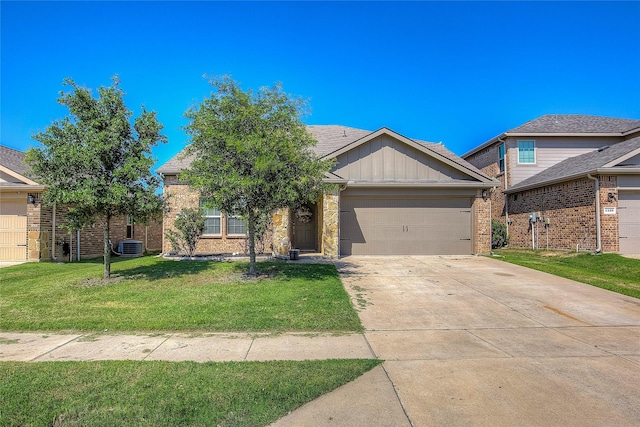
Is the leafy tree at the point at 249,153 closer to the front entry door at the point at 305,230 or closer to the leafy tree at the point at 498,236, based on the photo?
the front entry door at the point at 305,230

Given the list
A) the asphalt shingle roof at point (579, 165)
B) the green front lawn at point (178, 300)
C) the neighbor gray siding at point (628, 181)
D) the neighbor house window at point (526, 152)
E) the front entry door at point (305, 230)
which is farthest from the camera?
the neighbor house window at point (526, 152)

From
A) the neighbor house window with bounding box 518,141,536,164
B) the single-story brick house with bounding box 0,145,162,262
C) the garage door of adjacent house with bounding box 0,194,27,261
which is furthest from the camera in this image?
the neighbor house window with bounding box 518,141,536,164

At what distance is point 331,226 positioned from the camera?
13.7 metres

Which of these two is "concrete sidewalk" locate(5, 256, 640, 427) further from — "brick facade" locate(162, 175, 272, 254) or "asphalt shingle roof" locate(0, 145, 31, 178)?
"asphalt shingle roof" locate(0, 145, 31, 178)

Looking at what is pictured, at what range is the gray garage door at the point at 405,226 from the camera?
47.6 ft

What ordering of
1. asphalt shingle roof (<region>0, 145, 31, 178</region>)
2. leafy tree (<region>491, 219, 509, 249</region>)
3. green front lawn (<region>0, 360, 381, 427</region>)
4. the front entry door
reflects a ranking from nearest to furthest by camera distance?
green front lawn (<region>0, 360, 381, 427</region>)
asphalt shingle roof (<region>0, 145, 31, 178</region>)
the front entry door
leafy tree (<region>491, 219, 509, 249</region>)

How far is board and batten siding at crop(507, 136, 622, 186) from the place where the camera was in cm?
1969

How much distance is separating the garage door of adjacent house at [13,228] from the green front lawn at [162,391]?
11987mm

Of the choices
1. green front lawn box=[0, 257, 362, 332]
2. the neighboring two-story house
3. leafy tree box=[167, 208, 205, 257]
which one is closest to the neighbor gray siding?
the neighboring two-story house

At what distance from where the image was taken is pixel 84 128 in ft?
29.1

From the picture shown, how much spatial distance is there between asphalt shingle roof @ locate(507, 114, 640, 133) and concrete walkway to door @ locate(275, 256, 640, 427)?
13.8 meters

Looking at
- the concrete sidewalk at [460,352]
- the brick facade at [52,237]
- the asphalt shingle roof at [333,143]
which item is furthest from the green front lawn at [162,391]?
the asphalt shingle roof at [333,143]

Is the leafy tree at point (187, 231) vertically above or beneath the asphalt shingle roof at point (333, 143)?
beneath

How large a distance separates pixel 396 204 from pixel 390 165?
158 cm
